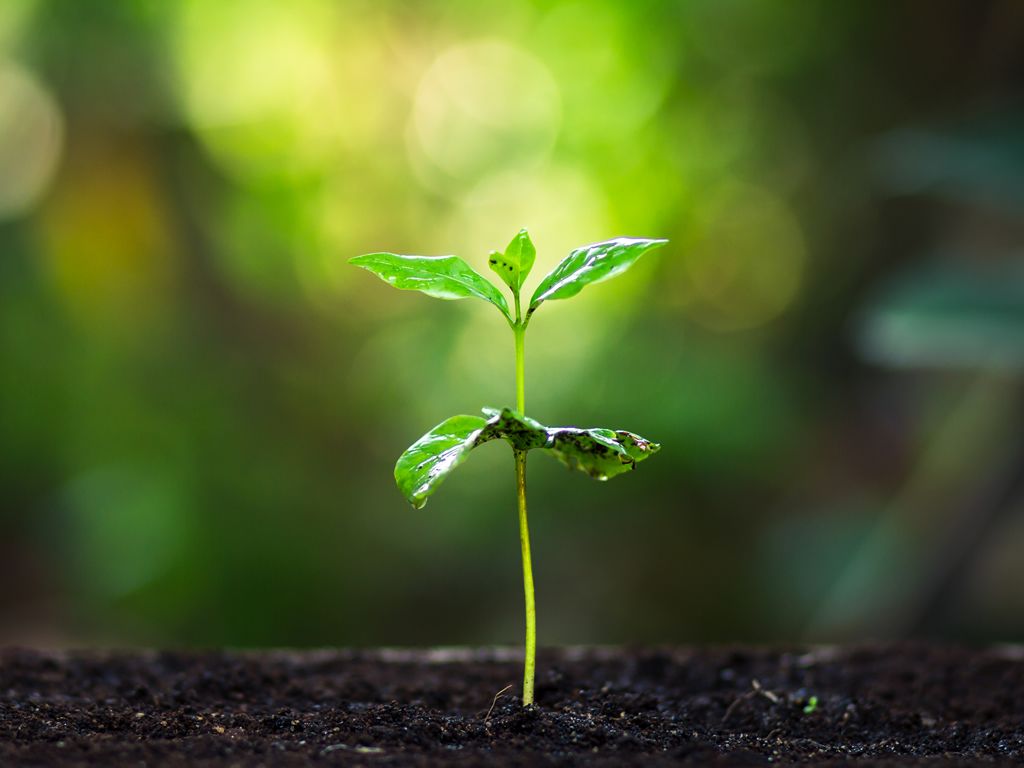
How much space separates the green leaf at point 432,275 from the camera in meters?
0.83

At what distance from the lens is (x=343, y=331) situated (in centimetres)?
399

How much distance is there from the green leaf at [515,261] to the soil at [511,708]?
37 cm

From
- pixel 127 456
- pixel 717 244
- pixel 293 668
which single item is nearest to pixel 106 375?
pixel 127 456

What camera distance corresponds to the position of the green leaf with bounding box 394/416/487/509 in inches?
30.3

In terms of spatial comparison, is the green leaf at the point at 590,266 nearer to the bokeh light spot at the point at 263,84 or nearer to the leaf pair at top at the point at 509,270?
the leaf pair at top at the point at 509,270

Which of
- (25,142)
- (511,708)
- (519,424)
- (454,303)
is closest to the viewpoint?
(519,424)

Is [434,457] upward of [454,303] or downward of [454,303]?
downward

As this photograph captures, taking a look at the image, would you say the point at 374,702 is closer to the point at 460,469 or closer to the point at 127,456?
the point at 460,469

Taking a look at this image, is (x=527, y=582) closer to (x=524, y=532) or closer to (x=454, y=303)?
(x=524, y=532)

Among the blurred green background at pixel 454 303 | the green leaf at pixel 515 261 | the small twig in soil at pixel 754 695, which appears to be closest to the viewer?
the green leaf at pixel 515 261

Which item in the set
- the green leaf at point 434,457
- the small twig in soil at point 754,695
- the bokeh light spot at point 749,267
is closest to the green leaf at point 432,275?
the green leaf at point 434,457

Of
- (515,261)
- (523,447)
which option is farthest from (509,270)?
(523,447)

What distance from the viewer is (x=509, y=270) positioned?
89cm

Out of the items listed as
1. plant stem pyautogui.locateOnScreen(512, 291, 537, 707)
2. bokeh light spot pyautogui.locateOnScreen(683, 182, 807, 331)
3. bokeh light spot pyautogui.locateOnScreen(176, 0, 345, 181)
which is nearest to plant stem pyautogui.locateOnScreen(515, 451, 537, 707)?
plant stem pyautogui.locateOnScreen(512, 291, 537, 707)
